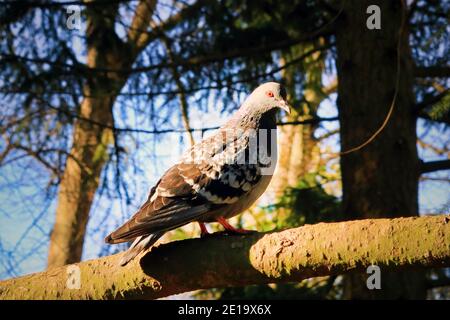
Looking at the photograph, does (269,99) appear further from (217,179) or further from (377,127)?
(377,127)

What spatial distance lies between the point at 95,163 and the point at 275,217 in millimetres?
1894

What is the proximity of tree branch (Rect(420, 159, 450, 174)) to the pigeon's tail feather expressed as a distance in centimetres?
306

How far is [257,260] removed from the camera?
10.7ft

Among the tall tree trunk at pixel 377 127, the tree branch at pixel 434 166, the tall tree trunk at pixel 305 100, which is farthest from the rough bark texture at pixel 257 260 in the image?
the tall tree trunk at pixel 305 100

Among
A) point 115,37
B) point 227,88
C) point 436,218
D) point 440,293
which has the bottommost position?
point 440,293

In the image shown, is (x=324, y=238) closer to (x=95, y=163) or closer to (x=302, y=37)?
(x=302, y=37)

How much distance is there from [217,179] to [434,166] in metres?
2.63

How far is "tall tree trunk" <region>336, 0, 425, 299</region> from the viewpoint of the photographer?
227 inches

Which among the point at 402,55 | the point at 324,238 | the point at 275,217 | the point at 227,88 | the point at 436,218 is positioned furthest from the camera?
the point at 275,217

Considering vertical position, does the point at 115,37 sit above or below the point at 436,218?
above

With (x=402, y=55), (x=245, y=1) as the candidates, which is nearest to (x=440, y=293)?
(x=402, y=55)

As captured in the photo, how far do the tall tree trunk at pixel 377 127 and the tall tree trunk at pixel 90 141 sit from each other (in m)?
2.14

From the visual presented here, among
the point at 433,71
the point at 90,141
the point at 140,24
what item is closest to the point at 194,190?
the point at 433,71
